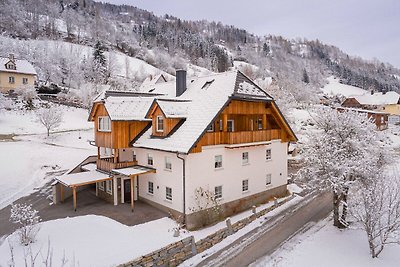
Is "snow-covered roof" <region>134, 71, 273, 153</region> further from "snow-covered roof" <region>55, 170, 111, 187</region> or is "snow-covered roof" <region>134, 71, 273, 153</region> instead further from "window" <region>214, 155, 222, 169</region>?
"snow-covered roof" <region>55, 170, 111, 187</region>

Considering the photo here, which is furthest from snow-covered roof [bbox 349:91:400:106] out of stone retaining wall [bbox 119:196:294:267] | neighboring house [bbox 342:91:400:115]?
stone retaining wall [bbox 119:196:294:267]

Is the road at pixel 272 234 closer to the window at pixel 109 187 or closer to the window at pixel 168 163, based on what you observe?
the window at pixel 168 163

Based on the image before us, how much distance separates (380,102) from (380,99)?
86.6 inches

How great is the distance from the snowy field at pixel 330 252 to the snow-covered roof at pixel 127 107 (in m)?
15.0

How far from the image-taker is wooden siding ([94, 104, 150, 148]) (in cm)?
2381

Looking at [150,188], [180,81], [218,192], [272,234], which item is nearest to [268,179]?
[218,192]

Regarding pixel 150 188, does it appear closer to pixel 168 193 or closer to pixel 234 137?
pixel 168 193

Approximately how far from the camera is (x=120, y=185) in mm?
24672

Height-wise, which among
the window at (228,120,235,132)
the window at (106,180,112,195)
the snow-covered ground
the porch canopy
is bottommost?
the window at (106,180,112,195)

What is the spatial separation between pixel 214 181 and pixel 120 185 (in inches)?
331

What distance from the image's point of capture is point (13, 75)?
61.7 m

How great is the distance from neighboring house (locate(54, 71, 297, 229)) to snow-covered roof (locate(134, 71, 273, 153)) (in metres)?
0.09

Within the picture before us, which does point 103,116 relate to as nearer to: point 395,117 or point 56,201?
point 56,201

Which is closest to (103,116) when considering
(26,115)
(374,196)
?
(374,196)
